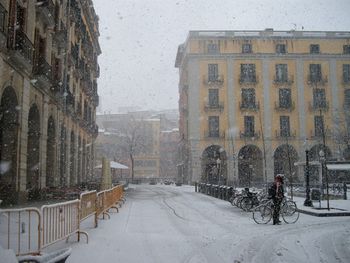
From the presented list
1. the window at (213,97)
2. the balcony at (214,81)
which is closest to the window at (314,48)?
the balcony at (214,81)

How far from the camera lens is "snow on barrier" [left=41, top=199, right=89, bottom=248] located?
6764 millimetres

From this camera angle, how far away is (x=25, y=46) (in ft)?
53.9

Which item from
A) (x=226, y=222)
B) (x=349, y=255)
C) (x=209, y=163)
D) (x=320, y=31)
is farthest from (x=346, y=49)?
(x=349, y=255)

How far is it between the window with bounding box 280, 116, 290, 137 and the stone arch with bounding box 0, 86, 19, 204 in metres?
39.8

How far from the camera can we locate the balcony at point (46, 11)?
19192 mm

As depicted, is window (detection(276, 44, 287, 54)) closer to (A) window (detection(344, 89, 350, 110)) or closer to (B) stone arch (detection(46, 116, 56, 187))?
(A) window (detection(344, 89, 350, 110))

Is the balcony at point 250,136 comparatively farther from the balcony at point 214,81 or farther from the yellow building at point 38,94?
the yellow building at point 38,94

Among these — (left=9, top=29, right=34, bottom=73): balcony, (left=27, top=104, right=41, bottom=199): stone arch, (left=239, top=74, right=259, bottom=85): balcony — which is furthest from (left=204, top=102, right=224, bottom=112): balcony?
(left=9, top=29, right=34, bottom=73): balcony

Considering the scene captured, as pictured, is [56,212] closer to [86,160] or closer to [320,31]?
[86,160]

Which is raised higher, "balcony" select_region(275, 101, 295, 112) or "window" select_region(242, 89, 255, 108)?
"window" select_region(242, 89, 255, 108)

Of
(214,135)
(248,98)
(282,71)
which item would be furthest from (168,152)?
(282,71)

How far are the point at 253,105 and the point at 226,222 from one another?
3963 centimetres

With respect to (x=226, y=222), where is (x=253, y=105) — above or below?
above

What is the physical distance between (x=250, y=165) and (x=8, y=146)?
125 ft
